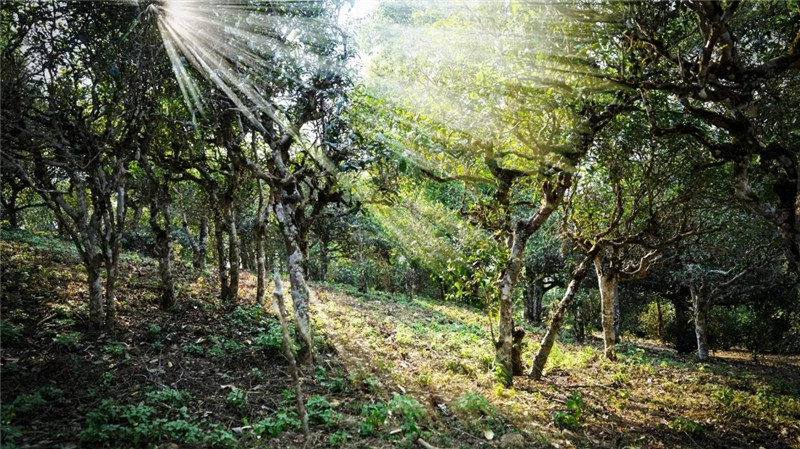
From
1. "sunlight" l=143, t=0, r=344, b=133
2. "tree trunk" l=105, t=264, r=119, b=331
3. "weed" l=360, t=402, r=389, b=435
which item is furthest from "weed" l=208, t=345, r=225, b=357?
"sunlight" l=143, t=0, r=344, b=133

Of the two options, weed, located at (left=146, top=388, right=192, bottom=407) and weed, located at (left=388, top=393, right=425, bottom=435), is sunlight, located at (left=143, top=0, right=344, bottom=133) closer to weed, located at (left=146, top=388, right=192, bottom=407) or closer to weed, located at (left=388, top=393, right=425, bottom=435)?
weed, located at (left=146, top=388, right=192, bottom=407)

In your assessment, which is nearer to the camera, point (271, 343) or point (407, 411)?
point (407, 411)

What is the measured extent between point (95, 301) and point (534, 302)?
27.0m

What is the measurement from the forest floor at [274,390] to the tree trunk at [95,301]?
0.95 ft

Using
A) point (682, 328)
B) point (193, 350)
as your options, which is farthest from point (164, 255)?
point (682, 328)

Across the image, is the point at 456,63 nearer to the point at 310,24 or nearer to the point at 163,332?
the point at 310,24

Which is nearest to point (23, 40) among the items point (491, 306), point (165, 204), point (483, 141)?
point (165, 204)

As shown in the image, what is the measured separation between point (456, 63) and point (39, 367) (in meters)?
9.28

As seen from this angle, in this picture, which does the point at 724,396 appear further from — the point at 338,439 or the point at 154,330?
the point at 154,330

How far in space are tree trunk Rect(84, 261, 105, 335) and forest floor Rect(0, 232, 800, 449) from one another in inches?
11.4

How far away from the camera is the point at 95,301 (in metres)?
8.20

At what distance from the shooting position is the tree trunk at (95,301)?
797 cm

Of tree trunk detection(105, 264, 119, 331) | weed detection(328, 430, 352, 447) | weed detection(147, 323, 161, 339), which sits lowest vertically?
weed detection(328, 430, 352, 447)

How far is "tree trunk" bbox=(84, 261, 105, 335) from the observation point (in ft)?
26.1
